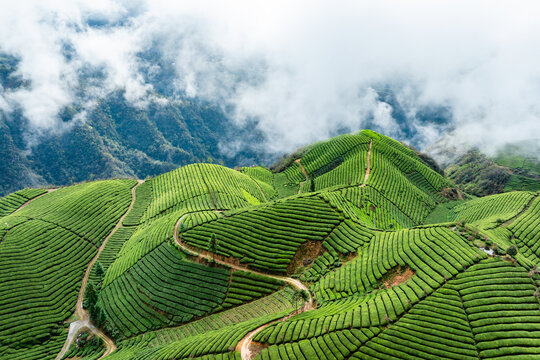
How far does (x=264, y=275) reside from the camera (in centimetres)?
7819

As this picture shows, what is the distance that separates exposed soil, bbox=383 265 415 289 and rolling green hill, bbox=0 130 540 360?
0.27m

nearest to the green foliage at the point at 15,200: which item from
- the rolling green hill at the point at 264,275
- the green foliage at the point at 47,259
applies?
the rolling green hill at the point at 264,275

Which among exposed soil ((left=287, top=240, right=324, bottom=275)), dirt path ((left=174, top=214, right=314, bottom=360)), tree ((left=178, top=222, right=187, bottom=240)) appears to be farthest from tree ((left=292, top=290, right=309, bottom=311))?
tree ((left=178, top=222, right=187, bottom=240))

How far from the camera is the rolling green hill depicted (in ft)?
178

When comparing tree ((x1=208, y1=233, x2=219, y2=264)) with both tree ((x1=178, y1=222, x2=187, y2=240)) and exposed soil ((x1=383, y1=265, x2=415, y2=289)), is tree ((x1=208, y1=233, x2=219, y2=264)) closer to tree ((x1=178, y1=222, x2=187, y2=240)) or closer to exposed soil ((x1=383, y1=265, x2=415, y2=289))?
tree ((x1=178, y1=222, x2=187, y2=240))

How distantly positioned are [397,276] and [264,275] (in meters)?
27.9

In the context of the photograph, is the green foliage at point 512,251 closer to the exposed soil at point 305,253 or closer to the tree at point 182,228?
the exposed soil at point 305,253

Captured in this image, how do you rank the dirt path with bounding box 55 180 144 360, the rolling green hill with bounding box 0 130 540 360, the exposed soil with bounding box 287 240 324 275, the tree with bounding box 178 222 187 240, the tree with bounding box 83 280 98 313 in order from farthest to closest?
the tree with bounding box 178 222 187 240, the tree with bounding box 83 280 98 313, the exposed soil with bounding box 287 240 324 275, the dirt path with bounding box 55 180 144 360, the rolling green hill with bounding box 0 130 540 360

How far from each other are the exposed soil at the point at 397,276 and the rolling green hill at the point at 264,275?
0.27 m

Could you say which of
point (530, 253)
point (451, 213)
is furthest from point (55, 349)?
point (451, 213)

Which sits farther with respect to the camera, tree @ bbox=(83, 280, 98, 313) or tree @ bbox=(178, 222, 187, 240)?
tree @ bbox=(178, 222, 187, 240)

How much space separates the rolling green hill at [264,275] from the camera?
5434 centimetres

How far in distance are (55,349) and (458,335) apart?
81.1 metres

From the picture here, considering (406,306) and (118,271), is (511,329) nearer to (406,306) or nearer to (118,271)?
(406,306)
